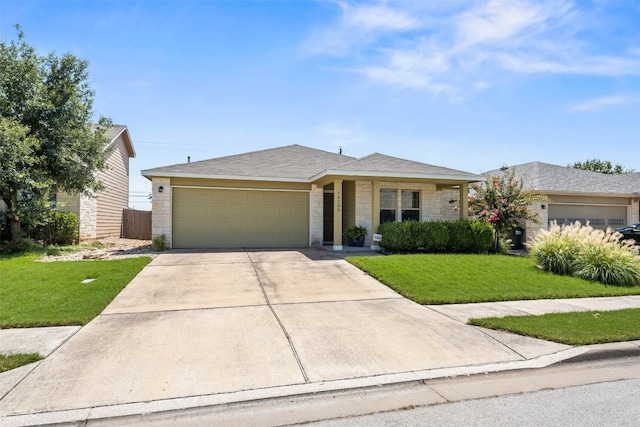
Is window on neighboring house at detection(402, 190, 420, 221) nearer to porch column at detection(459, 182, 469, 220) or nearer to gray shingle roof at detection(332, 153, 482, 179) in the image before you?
gray shingle roof at detection(332, 153, 482, 179)

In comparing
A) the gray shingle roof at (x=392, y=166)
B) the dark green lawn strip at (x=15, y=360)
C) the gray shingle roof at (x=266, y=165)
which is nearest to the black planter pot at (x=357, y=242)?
the gray shingle roof at (x=392, y=166)

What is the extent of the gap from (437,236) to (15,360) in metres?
11.7

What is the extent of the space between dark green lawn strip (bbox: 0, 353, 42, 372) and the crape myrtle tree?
974 cm

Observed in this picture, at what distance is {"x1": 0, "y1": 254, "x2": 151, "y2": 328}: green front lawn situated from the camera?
5777 mm

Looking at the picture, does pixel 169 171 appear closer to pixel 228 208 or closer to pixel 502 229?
pixel 228 208

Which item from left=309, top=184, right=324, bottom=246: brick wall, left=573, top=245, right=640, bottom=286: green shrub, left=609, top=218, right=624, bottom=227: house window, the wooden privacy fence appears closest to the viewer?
left=573, top=245, right=640, bottom=286: green shrub

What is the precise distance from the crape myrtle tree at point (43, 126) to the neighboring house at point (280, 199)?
2978 millimetres

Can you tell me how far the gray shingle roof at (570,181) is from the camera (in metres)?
17.2

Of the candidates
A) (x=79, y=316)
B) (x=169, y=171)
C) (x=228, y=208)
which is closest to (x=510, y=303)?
(x=79, y=316)

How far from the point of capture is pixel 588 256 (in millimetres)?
9898

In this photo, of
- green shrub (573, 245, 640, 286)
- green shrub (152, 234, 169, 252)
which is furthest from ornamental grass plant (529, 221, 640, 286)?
green shrub (152, 234, 169, 252)

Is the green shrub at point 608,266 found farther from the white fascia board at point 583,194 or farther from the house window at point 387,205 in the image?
the white fascia board at point 583,194

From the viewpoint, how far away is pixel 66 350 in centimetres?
457

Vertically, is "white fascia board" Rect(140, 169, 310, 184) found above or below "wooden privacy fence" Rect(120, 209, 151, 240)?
above
